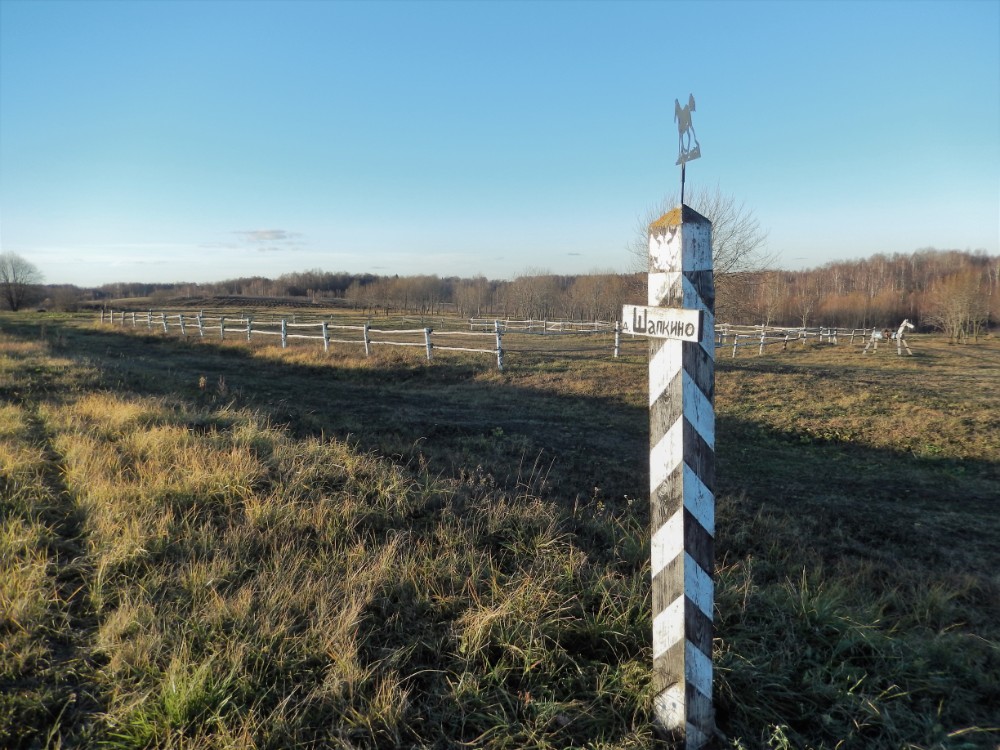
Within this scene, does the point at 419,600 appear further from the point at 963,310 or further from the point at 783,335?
the point at 963,310

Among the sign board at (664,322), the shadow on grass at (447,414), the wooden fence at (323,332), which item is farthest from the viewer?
the wooden fence at (323,332)

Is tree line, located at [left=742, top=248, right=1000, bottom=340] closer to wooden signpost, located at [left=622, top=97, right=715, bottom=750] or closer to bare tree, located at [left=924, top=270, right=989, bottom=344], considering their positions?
bare tree, located at [left=924, top=270, right=989, bottom=344]

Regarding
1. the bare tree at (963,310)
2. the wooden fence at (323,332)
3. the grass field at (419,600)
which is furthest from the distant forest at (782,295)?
the grass field at (419,600)

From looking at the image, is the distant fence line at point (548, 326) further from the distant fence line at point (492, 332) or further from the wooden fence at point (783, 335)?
the wooden fence at point (783, 335)

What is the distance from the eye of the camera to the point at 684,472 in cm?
208

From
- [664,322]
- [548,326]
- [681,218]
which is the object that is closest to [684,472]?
[664,322]

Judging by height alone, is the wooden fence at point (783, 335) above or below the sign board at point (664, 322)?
below

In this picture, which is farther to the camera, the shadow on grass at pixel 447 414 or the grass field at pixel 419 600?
the shadow on grass at pixel 447 414

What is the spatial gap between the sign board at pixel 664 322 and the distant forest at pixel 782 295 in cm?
2543

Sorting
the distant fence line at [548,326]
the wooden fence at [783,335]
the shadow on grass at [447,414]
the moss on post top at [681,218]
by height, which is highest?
the moss on post top at [681,218]

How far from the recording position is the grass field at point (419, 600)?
7.13 ft

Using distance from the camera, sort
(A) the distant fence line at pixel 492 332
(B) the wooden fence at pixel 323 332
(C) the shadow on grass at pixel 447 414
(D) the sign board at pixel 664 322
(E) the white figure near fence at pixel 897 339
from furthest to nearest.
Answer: (E) the white figure near fence at pixel 897 339 → (A) the distant fence line at pixel 492 332 → (B) the wooden fence at pixel 323 332 → (C) the shadow on grass at pixel 447 414 → (D) the sign board at pixel 664 322

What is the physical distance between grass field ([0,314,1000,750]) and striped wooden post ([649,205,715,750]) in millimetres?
223

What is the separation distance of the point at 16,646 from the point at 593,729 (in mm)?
2589
